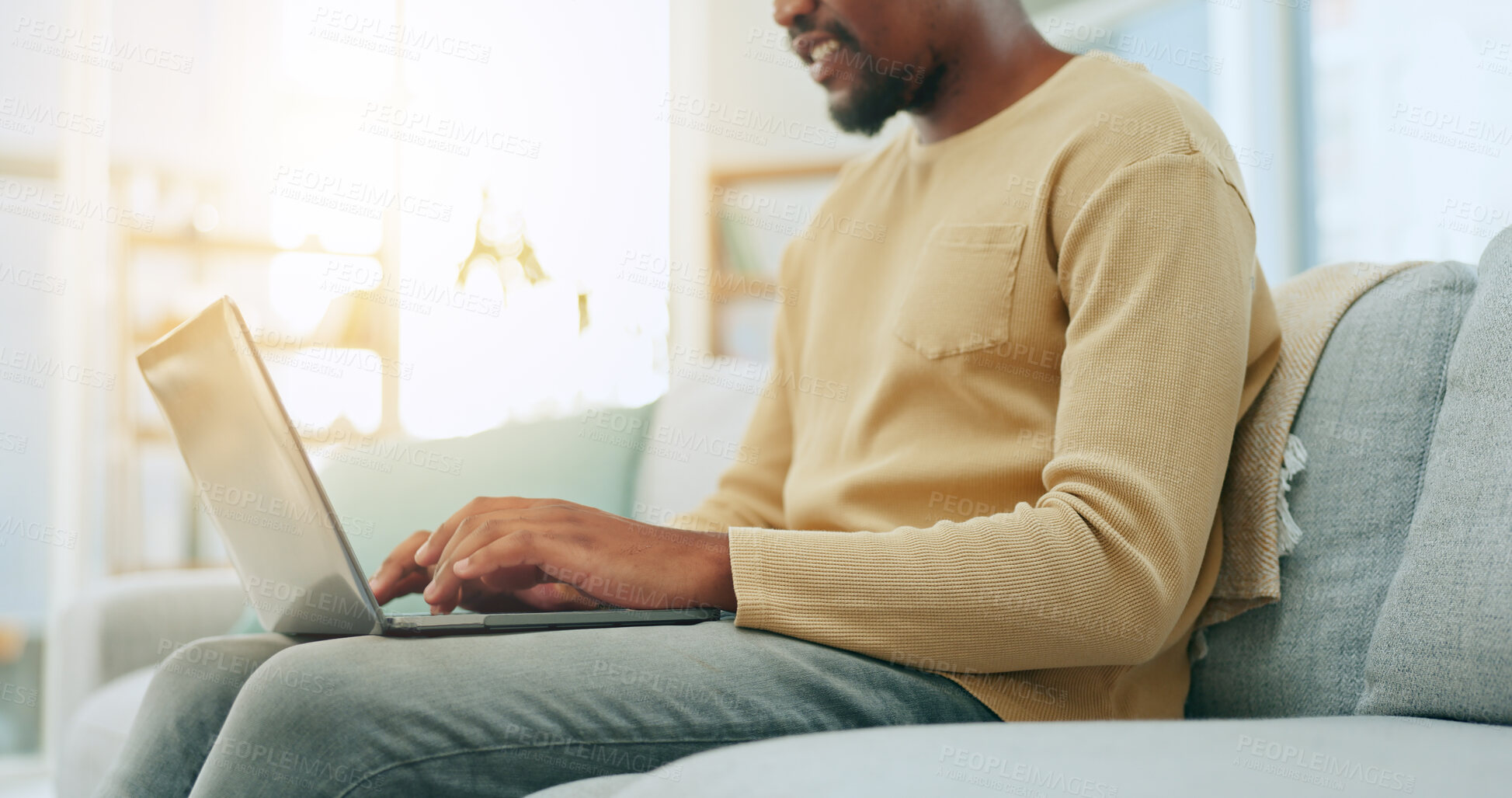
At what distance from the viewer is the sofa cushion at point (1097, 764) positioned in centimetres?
52

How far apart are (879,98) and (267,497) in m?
0.72

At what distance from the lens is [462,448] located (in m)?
1.65

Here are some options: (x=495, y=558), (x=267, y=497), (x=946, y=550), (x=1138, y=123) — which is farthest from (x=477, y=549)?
(x=1138, y=123)

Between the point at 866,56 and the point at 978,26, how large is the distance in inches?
4.7

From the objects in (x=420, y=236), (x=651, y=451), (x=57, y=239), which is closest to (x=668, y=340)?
(x=420, y=236)

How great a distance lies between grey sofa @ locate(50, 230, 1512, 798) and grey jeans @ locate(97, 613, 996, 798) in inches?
1.7

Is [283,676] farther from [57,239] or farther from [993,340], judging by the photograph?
[57,239]

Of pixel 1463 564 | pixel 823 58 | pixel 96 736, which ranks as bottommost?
pixel 96 736

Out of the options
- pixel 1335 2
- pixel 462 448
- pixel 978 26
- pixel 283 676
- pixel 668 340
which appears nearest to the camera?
pixel 283 676

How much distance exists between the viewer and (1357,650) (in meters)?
0.81

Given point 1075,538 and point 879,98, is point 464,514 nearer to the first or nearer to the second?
point 1075,538

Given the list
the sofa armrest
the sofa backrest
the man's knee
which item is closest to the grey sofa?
the man's knee

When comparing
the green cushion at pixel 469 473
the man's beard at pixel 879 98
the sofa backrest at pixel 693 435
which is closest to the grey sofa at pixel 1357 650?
the man's beard at pixel 879 98

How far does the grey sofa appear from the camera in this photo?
0.54m
